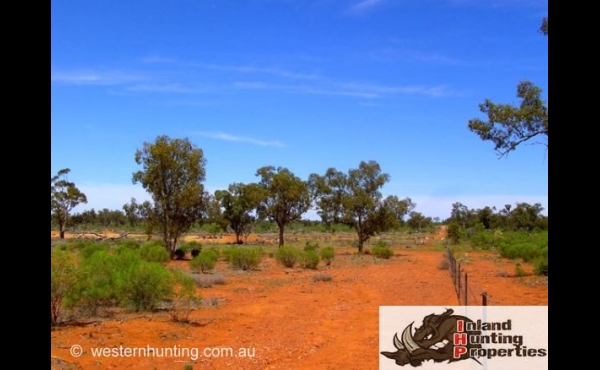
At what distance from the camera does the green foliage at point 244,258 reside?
1086 inches

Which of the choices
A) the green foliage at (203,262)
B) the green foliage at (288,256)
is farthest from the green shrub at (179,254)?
the green foliage at (203,262)

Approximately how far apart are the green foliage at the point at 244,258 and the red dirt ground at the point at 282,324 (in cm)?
455

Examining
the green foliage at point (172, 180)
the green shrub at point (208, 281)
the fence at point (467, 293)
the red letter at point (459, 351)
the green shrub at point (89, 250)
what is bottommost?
the green shrub at point (208, 281)

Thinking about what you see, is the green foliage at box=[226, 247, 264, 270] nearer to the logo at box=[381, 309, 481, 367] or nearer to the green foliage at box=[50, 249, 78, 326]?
the green foliage at box=[50, 249, 78, 326]

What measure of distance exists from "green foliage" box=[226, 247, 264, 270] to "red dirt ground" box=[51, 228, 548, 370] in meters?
4.55

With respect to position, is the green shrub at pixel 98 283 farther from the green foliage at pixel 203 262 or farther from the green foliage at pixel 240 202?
the green foliage at pixel 240 202

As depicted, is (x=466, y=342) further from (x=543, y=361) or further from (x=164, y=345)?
(x=164, y=345)

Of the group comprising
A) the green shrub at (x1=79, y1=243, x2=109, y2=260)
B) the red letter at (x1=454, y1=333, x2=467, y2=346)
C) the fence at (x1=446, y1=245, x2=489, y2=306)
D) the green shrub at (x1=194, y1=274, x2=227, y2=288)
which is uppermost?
the red letter at (x1=454, y1=333, x2=467, y2=346)

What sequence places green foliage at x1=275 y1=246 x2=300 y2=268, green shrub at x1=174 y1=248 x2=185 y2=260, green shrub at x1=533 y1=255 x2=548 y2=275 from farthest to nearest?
green shrub at x1=174 y1=248 x2=185 y2=260 → green foliage at x1=275 y1=246 x2=300 y2=268 → green shrub at x1=533 y1=255 x2=548 y2=275

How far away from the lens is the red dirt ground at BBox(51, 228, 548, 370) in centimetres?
929

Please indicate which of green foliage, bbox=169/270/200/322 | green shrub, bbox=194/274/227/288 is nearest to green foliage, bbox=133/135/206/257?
green shrub, bbox=194/274/227/288

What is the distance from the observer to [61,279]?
11766 millimetres

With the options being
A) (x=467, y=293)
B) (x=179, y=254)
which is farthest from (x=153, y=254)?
(x=467, y=293)
